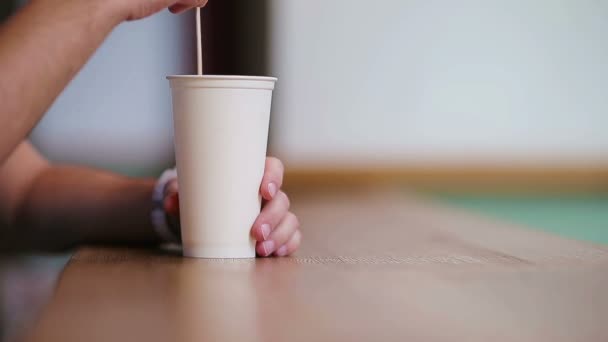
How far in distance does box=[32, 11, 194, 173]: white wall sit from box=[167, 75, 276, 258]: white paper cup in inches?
80.0

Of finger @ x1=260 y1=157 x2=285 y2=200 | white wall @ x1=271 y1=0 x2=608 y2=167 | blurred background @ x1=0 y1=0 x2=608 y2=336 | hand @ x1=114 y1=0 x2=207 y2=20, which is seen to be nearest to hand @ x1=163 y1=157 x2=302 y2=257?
finger @ x1=260 y1=157 x2=285 y2=200

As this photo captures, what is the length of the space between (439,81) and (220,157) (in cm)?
241

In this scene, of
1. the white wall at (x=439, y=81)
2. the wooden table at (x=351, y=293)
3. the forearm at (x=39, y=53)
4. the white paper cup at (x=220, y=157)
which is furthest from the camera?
the white wall at (x=439, y=81)

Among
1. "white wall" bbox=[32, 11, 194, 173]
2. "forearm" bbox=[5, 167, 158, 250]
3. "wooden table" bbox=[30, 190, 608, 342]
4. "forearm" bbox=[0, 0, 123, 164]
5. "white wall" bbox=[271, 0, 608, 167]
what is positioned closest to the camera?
"wooden table" bbox=[30, 190, 608, 342]

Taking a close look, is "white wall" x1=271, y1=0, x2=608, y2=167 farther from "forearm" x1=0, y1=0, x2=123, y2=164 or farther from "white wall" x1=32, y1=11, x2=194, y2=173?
"forearm" x1=0, y1=0, x2=123, y2=164

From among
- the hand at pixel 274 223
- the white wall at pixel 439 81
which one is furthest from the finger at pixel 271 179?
the white wall at pixel 439 81

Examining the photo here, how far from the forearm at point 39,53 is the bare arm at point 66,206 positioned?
1.02ft

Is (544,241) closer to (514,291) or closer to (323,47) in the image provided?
(514,291)

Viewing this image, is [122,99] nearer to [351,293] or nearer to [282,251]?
[282,251]

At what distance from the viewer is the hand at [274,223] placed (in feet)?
2.98

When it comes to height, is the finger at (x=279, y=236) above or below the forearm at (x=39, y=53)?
below

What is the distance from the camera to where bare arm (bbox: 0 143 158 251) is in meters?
1.09

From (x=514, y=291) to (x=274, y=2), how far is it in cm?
249

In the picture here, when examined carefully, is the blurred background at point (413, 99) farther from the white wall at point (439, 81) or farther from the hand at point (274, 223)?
the hand at point (274, 223)
